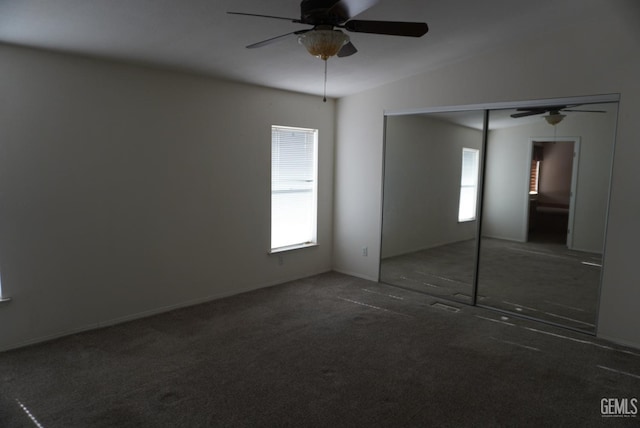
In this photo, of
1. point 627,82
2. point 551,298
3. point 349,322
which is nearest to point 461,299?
point 551,298

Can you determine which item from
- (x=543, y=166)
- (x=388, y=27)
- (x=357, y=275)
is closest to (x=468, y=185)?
(x=543, y=166)

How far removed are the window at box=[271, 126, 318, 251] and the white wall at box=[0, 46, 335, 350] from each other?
0.55 ft

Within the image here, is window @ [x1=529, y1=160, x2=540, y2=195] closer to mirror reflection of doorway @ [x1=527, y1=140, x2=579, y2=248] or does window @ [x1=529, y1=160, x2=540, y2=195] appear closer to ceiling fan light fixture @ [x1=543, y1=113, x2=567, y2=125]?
mirror reflection of doorway @ [x1=527, y1=140, x2=579, y2=248]

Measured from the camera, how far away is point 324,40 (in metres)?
2.50

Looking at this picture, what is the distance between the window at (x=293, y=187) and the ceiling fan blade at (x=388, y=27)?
255 cm

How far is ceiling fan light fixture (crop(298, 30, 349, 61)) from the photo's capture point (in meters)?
2.49

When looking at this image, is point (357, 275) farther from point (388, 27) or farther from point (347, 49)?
point (388, 27)

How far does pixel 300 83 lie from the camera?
185 inches

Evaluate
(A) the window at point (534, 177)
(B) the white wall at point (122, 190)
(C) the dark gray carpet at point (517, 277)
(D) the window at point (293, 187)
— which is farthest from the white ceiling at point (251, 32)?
(C) the dark gray carpet at point (517, 277)

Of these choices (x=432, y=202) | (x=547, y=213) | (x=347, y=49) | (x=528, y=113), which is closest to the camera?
(x=347, y=49)

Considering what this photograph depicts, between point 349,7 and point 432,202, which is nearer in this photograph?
point 349,7

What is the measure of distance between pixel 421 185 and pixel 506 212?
1047mm

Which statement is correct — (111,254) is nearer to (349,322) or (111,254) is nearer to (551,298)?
(349,322)

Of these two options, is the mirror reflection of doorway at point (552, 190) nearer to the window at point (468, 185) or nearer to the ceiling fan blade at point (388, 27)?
the window at point (468, 185)
